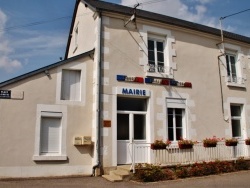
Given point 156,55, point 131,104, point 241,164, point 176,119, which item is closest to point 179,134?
point 176,119

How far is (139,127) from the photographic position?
10.7 meters

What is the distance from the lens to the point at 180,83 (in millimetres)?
11453

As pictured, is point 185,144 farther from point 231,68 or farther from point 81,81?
point 231,68

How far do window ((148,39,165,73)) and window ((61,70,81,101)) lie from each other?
279 centimetres

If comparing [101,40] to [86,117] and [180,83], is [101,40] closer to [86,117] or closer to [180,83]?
[86,117]

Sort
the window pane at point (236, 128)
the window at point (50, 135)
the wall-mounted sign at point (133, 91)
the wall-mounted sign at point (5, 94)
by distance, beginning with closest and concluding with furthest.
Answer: the wall-mounted sign at point (5, 94), the window at point (50, 135), the wall-mounted sign at point (133, 91), the window pane at point (236, 128)

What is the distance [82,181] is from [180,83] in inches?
210

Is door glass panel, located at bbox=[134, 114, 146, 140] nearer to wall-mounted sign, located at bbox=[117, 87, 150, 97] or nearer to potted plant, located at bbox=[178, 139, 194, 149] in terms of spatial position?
wall-mounted sign, located at bbox=[117, 87, 150, 97]

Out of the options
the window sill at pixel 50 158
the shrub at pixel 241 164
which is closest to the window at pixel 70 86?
the window sill at pixel 50 158

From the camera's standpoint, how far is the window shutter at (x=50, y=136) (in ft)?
31.0

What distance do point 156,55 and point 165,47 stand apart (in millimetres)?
581

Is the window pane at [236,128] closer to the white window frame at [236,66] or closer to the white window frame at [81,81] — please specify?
the white window frame at [236,66]

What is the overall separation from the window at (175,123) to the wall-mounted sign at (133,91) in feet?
4.31

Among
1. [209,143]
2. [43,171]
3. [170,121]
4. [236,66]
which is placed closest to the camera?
[43,171]
